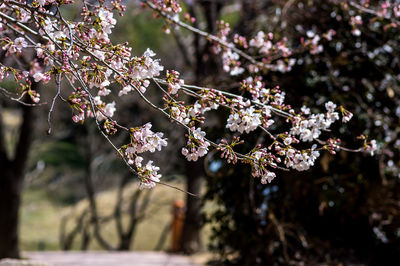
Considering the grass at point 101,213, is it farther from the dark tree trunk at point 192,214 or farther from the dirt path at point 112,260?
the dirt path at point 112,260

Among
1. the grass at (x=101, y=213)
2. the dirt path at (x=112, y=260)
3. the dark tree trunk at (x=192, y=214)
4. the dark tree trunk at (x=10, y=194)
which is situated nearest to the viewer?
the dirt path at (x=112, y=260)

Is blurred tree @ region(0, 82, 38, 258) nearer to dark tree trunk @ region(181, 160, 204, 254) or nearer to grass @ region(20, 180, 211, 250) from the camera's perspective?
dark tree trunk @ region(181, 160, 204, 254)

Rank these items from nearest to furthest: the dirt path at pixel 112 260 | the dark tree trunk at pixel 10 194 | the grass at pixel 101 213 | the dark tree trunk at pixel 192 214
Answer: the dirt path at pixel 112 260 < the dark tree trunk at pixel 10 194 < the dark tree trunk at pixel 192 214 < the grass at pixel 101 213

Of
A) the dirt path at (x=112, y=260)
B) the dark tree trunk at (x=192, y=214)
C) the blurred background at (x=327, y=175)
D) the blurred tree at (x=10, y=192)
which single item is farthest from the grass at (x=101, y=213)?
the blurred background at (x=327, y=175)

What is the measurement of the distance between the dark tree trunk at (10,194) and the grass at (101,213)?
4500 mm

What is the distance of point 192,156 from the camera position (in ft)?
6.19

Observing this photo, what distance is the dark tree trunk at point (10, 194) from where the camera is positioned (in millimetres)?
5449

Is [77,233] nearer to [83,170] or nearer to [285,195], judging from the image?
[83,170]

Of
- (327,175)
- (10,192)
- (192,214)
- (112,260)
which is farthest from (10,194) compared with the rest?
(327,175)

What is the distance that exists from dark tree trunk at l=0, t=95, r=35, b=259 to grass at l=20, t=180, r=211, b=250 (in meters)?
4.50

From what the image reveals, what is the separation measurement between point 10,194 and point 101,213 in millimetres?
4981

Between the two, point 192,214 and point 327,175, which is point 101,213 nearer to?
point 192,214

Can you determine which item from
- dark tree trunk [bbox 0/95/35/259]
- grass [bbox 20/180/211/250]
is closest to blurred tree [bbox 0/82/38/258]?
dark tree trunk [bbox 0/95/35/259]

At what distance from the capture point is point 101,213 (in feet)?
33.9
